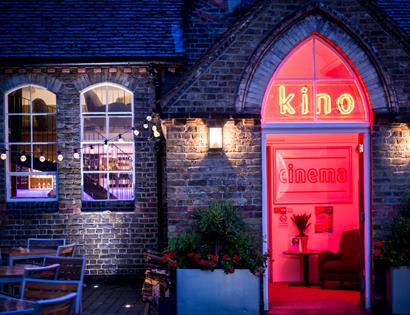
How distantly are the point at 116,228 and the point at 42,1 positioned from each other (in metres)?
5.41

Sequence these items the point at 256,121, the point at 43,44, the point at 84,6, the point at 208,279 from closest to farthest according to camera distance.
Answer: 1. the point at 208,279
2. the point at 256,121
3. the point at 43,44
4. the point at 84,6

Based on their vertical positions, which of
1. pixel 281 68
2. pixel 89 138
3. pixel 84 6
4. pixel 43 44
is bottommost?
pixel 89 138

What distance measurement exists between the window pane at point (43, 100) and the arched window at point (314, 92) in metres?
5.01

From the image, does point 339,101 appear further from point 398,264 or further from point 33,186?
point 33,186

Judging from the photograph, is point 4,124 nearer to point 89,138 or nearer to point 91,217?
point 89,138

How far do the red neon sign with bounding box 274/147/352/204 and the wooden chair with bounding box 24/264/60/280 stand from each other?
6.08m

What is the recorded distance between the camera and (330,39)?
33.5ft

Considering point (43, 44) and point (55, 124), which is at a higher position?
point (43, 44)

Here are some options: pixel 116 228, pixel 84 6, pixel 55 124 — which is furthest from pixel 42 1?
pixel 116 228

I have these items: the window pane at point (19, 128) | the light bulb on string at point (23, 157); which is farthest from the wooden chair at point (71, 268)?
the window pane at point (19, 128)

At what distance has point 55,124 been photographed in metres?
13.0

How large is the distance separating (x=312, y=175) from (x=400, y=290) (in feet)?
13.3

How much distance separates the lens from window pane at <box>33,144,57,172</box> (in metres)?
13.0

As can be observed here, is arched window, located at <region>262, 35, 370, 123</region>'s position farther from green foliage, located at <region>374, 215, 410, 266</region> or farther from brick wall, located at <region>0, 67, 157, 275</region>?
brick wall, located at <region>0, 67, 157, 275</region>
